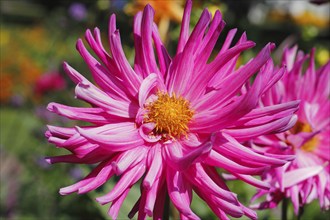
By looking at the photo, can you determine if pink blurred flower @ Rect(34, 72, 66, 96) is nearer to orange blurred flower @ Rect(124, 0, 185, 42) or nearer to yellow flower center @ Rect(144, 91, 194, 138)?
orange blurred flower @ Rect(124, 0, 185, 42)

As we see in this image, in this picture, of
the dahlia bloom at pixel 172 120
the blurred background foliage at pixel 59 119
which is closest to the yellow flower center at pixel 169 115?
the dahlia bloom at pixel 172 120

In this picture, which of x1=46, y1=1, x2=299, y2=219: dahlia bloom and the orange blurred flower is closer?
x1=46, y1=1, x2=299, y2=219: dahlia bloom

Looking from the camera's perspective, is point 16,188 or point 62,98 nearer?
point 16,188

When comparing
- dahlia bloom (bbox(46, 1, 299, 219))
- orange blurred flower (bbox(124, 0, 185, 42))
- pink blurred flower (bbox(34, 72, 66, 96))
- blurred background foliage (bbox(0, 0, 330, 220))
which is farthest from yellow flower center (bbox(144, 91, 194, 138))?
pink blurred flower (bbox(34, 72, 66, 96))

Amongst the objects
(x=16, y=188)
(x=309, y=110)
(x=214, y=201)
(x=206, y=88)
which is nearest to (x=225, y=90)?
(x=206, y=88)

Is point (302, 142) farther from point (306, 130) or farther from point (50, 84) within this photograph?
point (50, 84)

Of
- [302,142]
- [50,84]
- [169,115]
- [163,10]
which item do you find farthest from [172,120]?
[50,84]

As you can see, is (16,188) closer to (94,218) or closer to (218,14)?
(94,218)

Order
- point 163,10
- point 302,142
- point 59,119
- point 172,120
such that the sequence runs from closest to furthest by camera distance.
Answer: point 172,120 → point 302,142 → point 163,10 → point 59,119
